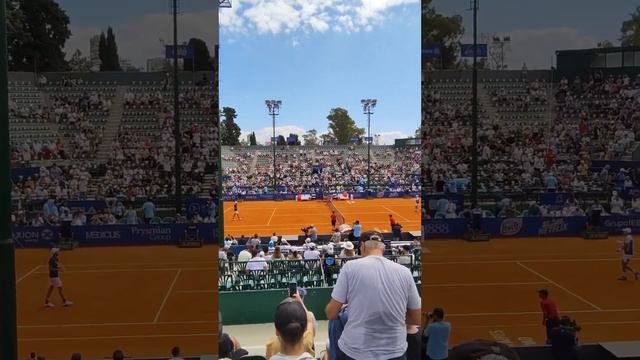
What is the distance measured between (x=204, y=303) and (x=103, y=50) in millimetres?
3630

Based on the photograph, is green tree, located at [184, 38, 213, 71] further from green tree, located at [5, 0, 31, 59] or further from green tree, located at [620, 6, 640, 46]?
green tree, located at [620, 6, 640, 46]

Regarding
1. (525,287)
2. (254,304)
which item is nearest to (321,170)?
(254,304)

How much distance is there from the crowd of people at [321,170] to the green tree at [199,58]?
2022cm

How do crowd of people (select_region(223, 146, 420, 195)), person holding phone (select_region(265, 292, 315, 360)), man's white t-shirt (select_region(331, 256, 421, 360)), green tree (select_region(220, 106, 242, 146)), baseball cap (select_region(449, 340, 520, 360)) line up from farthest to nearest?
crowd of people (select_region(223, 146, 420, 195))
green tree (select_region(220, 106, 242, 146))
man's white t-shirt (select_region(331, 256, 421, 360))
person holding phone (select_region(265, 292, 315, 360))
baseball cap (select_region(449, 340, 520, 360))

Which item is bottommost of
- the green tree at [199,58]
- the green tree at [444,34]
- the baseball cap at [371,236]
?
the baseball cap at [371,236]

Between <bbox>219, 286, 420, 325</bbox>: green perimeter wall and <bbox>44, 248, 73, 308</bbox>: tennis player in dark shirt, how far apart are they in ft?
7.16

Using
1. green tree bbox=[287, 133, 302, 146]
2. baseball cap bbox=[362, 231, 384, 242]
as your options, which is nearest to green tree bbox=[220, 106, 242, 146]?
baseball cap bbox=[362, 231, 384, 242]

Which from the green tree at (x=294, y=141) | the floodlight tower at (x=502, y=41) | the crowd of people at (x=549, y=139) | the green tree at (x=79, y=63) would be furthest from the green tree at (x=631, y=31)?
the green tree at (x=294, y=141)

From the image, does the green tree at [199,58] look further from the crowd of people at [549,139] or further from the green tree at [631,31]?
the green tree at [631,31]

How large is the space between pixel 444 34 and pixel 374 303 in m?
5.19

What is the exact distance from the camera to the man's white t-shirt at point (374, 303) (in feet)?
7.20

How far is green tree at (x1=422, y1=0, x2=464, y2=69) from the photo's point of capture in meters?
6.19

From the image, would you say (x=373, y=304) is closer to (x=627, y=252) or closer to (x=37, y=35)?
(x=37, y=35)

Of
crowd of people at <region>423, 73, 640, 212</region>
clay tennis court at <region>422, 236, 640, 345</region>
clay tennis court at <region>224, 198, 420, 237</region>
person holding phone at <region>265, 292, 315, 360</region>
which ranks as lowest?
clay tennis court at <region>224, 198, 420, 237</region>
